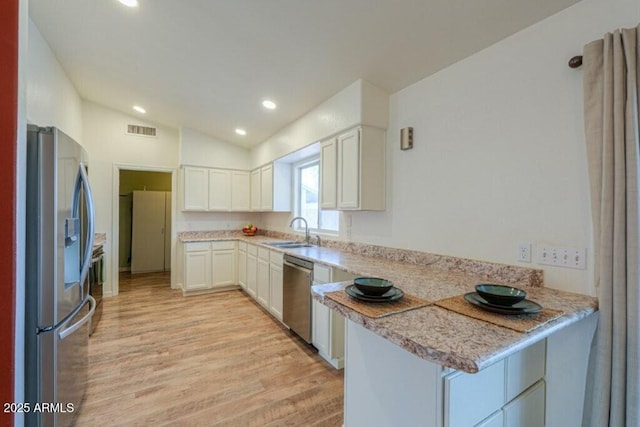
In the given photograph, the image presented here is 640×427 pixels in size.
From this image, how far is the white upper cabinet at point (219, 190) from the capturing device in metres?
4.97

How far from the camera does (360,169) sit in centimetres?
254

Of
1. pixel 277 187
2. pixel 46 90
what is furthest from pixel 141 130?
pixel 277 187

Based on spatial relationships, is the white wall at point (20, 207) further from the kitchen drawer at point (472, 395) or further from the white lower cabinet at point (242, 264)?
the white lower cabinet at point (242, 264)

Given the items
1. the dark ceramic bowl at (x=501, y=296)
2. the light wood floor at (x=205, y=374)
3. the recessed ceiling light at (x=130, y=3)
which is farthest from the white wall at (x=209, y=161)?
the dark ceramic bowl at (x=501, y=296)

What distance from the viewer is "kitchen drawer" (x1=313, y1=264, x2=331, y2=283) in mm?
2424

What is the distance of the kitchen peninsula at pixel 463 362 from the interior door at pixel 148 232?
595 centimetres

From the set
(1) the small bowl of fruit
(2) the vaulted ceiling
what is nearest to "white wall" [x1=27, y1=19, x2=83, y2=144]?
(2) the vaulted ceiling

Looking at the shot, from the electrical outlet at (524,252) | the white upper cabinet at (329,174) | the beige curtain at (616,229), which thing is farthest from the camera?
the white upper cabinet at (329,174)

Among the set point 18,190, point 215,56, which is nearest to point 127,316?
point 18,190

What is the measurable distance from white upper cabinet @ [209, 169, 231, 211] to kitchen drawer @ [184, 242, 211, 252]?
0.69m

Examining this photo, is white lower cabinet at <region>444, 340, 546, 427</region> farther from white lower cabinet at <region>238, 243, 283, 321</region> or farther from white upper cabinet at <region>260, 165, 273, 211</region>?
white upper cabinet at <region>260, 165, 273, 211</region>

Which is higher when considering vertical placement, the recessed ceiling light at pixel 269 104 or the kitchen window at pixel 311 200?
the recessed ceiling light at pixel 269 104

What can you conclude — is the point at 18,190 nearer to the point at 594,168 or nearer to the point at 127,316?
the point at 594,168

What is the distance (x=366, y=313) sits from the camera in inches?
45.4
